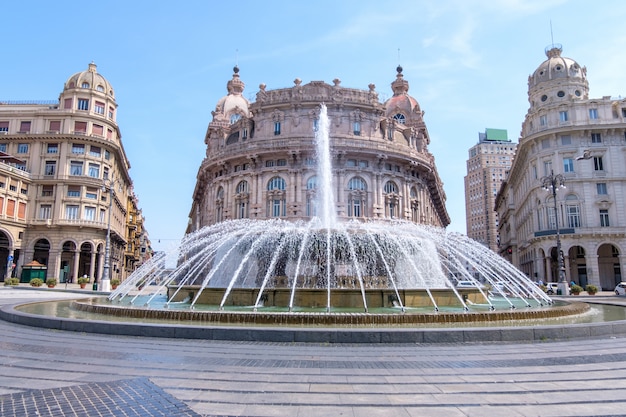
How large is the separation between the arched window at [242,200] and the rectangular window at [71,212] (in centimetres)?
2032

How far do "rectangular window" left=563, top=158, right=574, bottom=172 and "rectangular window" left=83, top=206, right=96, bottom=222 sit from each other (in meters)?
53.5

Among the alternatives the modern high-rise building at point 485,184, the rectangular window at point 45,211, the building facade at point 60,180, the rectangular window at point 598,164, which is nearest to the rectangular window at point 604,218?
the rectangular window at point 598,164

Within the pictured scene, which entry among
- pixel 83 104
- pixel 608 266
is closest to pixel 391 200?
pixel 608 266

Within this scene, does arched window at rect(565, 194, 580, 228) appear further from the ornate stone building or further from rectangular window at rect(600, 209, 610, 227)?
the ornate stone building

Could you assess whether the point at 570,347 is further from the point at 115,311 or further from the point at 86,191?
the point at 86,191

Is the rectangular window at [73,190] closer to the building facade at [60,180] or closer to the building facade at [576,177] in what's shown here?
the building facade at [60,180]

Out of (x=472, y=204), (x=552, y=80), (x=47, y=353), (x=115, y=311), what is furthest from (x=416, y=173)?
(x=472, y=204)

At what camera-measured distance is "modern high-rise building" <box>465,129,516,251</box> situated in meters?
131

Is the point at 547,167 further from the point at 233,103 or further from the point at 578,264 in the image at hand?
the point at 233,103

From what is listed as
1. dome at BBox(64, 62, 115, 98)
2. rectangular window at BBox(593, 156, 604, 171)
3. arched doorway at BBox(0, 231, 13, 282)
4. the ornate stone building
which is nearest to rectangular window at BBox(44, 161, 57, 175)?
arched doorway at BBox(0, 231, 13, 282)

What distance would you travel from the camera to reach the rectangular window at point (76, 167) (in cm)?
5309

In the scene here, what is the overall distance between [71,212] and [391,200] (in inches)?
1461

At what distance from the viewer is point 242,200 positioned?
4700 centimetres

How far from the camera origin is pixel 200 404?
16.8 feet
